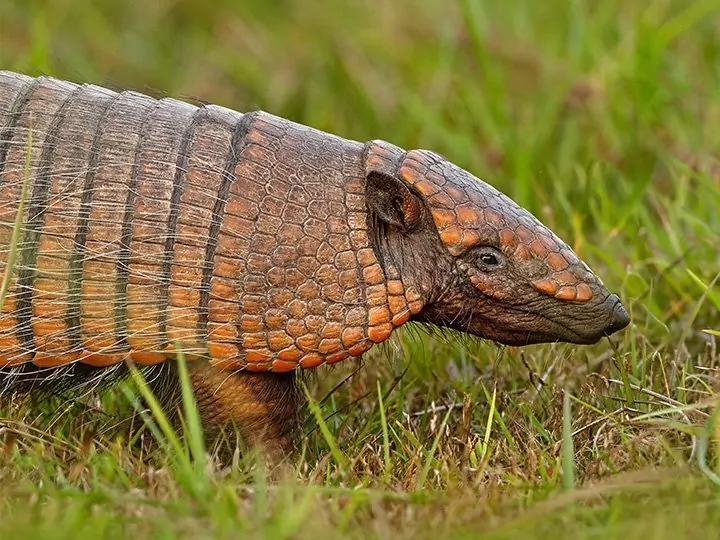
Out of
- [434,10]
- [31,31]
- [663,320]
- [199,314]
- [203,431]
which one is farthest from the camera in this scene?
[434,10]

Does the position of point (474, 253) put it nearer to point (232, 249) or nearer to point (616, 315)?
point (616, 315)

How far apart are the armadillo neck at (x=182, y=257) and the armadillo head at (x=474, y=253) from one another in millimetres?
102

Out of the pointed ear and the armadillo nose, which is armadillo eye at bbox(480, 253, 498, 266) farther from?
the armadillo nose

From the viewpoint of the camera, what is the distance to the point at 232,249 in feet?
15.4

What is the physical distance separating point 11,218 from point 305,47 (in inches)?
266

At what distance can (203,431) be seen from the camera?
5023 mm

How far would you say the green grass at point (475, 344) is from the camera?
403cm

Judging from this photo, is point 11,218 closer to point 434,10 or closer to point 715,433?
point 715,433

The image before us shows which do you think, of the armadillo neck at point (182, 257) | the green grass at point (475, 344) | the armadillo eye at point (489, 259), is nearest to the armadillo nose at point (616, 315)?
the green grass at point (475, 344)

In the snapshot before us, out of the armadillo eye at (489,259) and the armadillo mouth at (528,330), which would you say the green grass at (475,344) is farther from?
the armadillo eye at (489,259)

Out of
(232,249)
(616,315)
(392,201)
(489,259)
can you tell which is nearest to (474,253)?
(489,259)

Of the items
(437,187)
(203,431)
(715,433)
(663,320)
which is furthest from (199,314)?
(663,320)

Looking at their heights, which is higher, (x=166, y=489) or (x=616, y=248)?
(x=616, y=248)

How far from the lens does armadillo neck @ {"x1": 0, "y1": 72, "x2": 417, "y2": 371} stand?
4.70 meters
